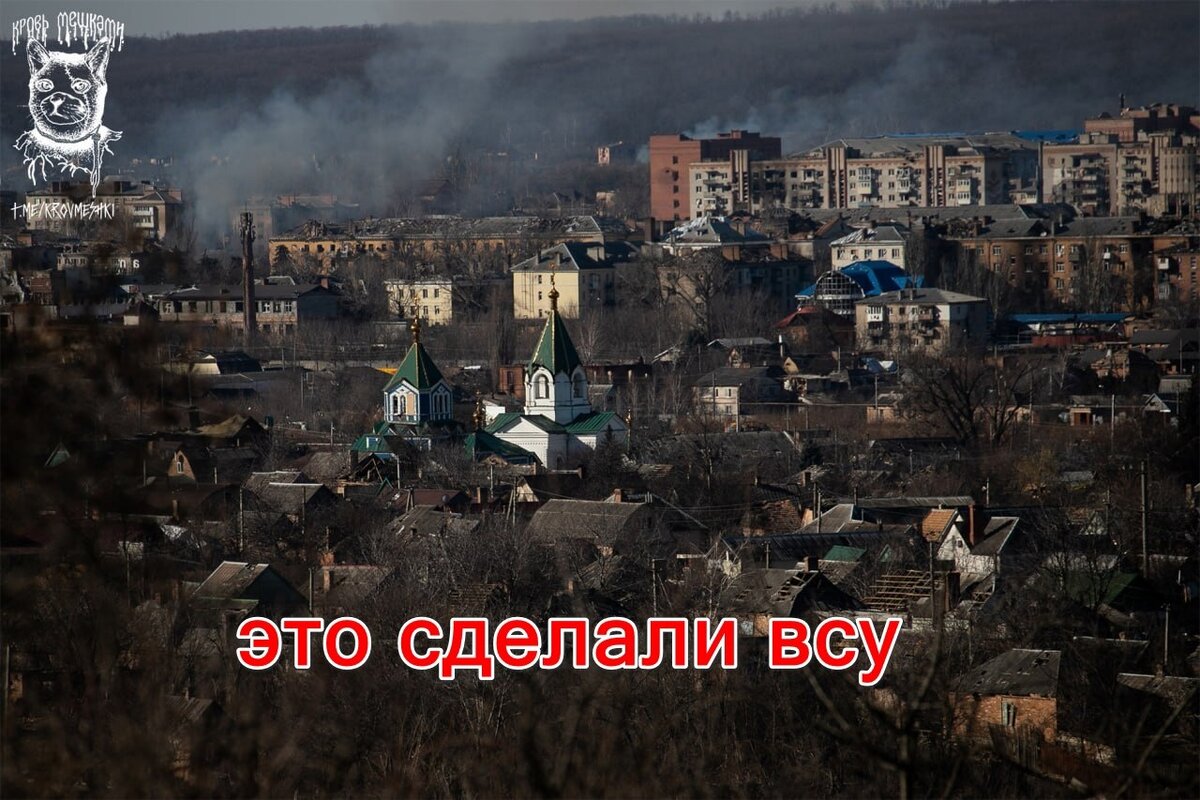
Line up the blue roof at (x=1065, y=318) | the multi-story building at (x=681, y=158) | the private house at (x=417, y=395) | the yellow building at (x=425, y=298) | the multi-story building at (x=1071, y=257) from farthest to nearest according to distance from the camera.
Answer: the multi-story building at (x=681, y=158)
the multi-story building at (x=1071, y=257)
the yellow building at (x=425, y=298)
the blue roof at (x=1065, y=318)
the private house at (x=417, y=395)

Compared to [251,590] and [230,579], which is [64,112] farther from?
[251,590]

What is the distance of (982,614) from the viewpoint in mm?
12297

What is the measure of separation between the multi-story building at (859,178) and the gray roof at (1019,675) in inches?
1532

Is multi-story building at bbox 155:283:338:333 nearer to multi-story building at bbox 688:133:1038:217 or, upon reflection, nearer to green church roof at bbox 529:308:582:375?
green church roof at bbox 529:308:582:375

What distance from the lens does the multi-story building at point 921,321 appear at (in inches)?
1213

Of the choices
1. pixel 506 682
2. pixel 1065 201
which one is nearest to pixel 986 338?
pixel 1065 201

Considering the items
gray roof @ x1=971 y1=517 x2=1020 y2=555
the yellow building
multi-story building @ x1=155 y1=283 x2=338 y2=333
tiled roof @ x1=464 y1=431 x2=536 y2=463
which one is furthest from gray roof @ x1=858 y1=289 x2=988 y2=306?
gray roof @ x1=971 y1=517 x2=1020 y2=555

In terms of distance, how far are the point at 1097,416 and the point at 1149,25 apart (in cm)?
5770

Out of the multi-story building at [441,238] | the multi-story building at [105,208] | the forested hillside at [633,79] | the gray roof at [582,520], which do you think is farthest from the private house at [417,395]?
the forested hillside at [633,79]

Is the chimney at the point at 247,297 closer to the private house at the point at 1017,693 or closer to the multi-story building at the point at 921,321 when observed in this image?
the multi-story building at the point at 921,321

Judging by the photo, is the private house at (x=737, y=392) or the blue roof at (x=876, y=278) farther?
the blue roof at (x=876, y=278)

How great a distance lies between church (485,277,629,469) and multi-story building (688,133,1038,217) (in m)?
28.4

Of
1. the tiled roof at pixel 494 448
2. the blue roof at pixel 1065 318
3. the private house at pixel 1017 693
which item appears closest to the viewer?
the private house at pixel 1017 693

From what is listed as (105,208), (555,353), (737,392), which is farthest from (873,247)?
(105,208)
